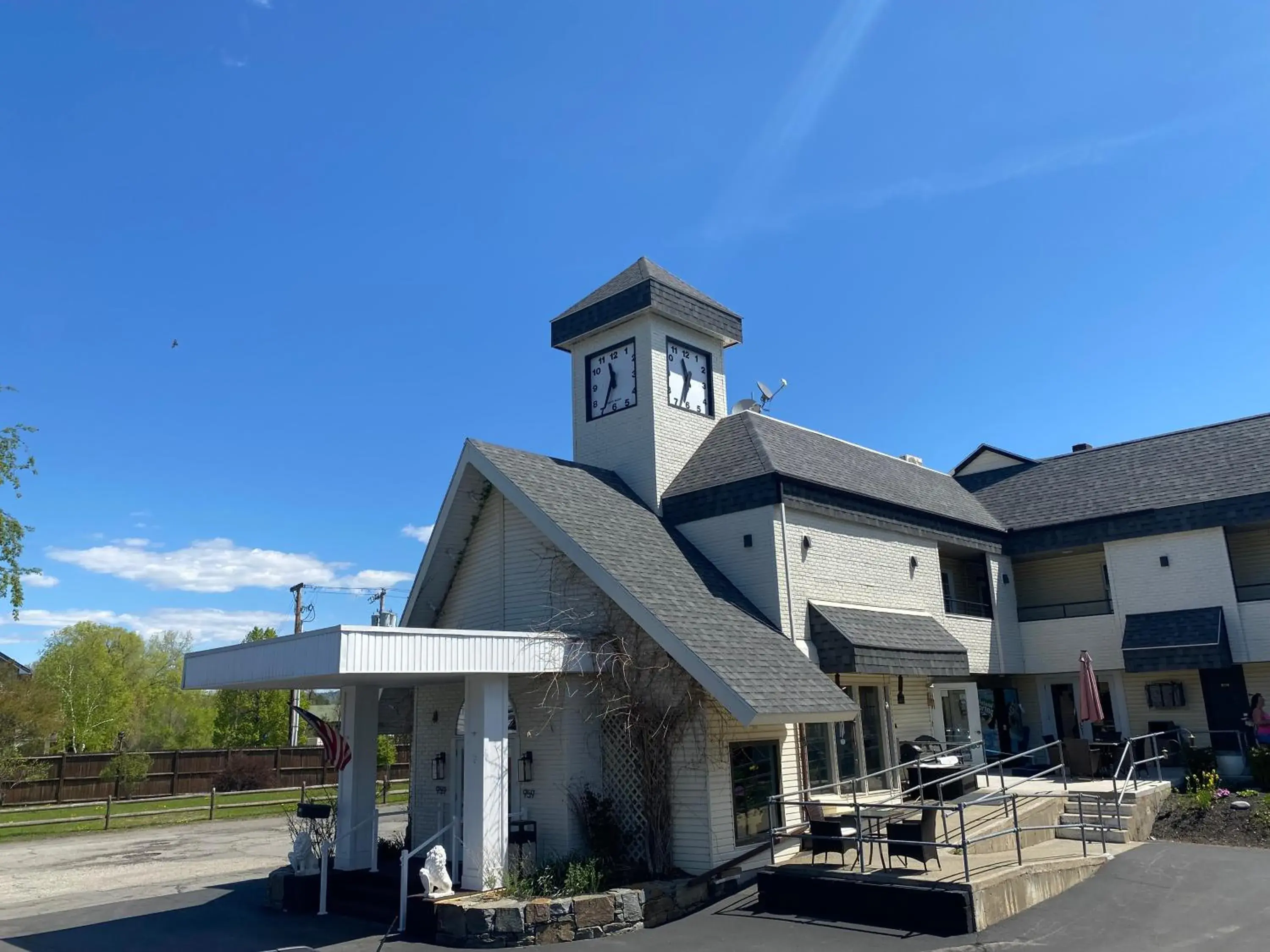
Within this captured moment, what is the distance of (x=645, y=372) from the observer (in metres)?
17.2

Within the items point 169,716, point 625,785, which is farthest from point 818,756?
point 169,716

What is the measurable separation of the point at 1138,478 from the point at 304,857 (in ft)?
65.0

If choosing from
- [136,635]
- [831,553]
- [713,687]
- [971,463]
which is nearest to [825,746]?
[831,553]

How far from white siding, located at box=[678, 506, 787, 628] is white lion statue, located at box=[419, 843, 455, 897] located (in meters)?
6.13

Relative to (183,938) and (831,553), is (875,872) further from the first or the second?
(183,938)

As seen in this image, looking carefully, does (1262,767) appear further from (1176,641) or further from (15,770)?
(15,770)

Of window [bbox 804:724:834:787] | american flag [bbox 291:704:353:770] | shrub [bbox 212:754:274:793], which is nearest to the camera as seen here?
american flag [bbox 291:704:353:770]

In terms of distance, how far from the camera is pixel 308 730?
47.1 m

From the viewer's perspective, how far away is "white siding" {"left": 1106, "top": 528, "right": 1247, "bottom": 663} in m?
18.9

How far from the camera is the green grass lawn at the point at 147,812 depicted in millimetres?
24625

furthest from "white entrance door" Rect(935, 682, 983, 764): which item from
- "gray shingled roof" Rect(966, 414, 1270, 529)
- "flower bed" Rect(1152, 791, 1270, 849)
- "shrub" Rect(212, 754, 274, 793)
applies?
"shrub" Rect(212, 754, 274, 793)

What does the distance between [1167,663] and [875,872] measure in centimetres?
1110

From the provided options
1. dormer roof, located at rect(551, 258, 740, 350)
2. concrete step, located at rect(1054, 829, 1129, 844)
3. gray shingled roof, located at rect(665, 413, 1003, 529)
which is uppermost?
dormer roof, located at rect(551, 258, 740, 350)

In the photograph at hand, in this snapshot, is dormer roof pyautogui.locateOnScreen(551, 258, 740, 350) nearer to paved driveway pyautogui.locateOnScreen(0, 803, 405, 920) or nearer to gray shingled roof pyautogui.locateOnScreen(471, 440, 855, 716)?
gray shingled roof pyautogui.locateOnScreen(471, 440, 855, 716)
